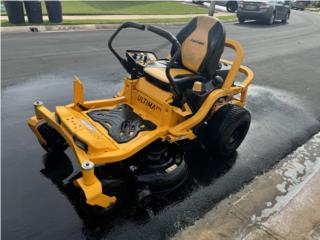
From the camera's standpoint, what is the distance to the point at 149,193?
3188 millimetres

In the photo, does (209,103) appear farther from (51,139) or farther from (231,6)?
(231,6)

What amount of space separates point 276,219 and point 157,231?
1247 mm

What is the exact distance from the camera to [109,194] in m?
3.10

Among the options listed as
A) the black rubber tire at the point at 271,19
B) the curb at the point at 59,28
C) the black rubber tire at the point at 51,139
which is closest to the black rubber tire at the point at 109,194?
the black rubber tire at the point at 51,139

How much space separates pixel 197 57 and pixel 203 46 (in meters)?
0.16

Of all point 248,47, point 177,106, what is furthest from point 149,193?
point 248,47

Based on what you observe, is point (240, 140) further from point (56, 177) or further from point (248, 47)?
point (248, 47)

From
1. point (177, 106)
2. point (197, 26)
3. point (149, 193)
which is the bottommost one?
point (149, 193)

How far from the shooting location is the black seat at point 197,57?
12.8 ft

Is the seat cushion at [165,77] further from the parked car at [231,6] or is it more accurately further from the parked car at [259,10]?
the parked car at [231,6]

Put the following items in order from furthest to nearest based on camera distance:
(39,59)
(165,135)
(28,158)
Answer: (39,59)
(28,158)
(165,135)

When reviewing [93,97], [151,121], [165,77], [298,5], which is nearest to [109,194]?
[151,121]

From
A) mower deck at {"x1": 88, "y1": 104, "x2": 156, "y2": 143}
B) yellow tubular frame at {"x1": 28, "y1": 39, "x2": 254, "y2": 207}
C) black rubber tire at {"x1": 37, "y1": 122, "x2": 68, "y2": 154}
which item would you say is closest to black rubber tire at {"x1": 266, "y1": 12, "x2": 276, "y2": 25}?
yellow tubular frame at {"x1": 28, "y1": 39, "x2": 254, "y2": 207}

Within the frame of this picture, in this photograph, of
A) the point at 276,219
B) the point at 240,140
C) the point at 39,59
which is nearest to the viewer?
the point at 276,219
